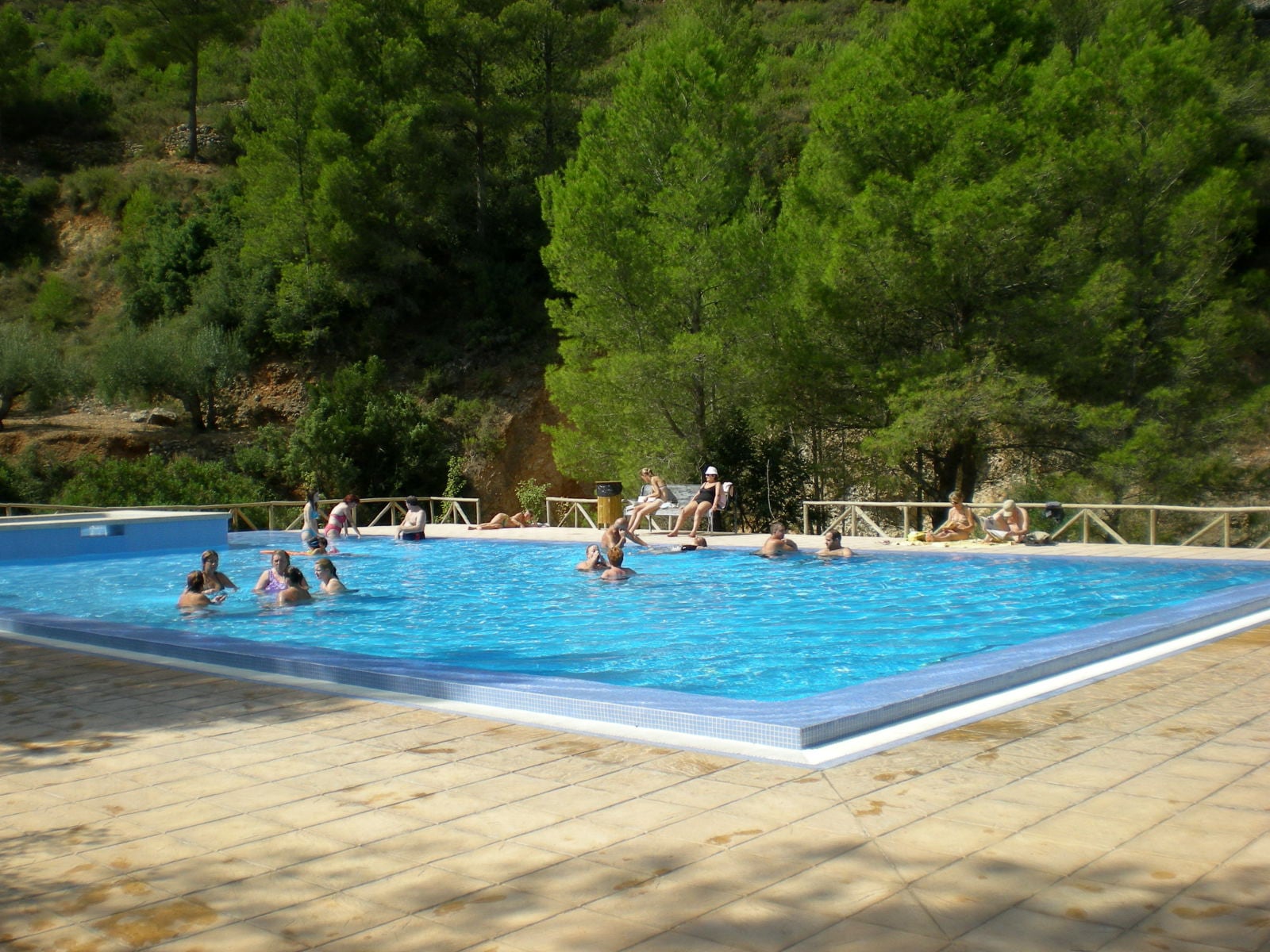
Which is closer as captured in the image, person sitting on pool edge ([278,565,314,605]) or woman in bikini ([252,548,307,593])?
person sitting on pool edge ([278,565,314,605])

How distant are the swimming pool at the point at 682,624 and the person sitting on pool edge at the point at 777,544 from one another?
0.23 meters

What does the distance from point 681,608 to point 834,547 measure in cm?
372

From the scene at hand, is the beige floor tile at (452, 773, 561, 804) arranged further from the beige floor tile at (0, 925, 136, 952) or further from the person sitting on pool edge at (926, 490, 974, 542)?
the person sitting on pool edge at (926, 490, 974, 542)

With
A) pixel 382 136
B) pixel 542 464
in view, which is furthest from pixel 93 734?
pixel 382 136

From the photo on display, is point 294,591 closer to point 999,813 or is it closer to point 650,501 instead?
point 650,501

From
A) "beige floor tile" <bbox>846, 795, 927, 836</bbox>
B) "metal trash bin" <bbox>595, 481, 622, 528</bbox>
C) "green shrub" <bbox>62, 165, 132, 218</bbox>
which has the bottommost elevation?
"beige floor tile" <bbox>846, 795, 927, 836</bbox>

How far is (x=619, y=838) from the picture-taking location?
347 cm

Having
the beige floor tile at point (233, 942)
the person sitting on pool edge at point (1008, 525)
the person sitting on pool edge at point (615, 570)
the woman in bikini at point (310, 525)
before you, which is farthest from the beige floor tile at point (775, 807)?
the woman in bikini at point (310, 525)

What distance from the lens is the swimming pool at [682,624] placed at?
5.51 meters

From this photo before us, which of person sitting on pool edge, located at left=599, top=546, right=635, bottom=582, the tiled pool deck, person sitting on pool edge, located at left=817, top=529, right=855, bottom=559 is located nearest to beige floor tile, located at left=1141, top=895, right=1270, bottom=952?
the tiled pool deck

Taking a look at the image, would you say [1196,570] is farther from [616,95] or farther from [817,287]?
[616,95]

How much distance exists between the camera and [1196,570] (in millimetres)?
11961

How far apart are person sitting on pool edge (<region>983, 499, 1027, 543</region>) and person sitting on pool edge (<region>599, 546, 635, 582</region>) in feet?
16.7

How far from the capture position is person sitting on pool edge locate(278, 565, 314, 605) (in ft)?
36.6
